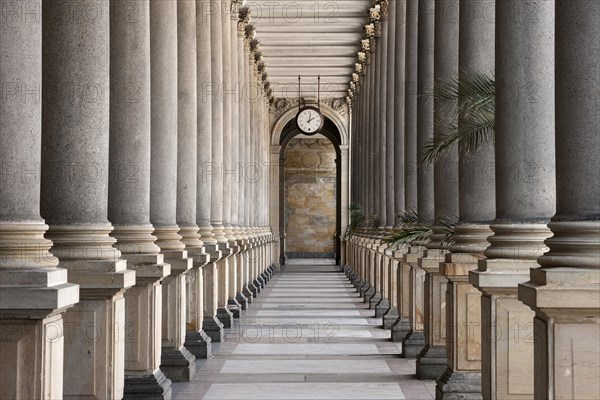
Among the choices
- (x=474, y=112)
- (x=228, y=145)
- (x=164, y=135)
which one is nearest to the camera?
(x=474, y=112)

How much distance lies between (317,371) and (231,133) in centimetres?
1210

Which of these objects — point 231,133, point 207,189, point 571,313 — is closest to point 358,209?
point 231,133

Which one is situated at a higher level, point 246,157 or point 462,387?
point 246,157

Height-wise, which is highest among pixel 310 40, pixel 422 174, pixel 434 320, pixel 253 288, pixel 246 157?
pixel 310 40

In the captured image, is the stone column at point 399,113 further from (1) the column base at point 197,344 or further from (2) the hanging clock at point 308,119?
(2) the hanging clock at point 308,119

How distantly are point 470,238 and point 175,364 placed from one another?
14.3ft

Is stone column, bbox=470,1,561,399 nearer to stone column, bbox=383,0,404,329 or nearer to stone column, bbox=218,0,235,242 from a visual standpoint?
stone column, bbox=383,0,404,329

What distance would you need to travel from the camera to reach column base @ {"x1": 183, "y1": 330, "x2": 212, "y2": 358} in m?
15.8

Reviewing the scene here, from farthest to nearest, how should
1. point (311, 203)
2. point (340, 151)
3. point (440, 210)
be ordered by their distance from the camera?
point (311, 203), point (340, 151), point (440, 210)

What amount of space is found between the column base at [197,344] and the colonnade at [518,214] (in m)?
2.98

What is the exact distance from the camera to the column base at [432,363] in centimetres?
1354

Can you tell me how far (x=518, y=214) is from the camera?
942 centimetres

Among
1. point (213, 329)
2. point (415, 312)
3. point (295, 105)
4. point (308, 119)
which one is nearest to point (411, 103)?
point (415, 312)

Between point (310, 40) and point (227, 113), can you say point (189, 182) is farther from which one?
point (310, 40)
